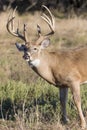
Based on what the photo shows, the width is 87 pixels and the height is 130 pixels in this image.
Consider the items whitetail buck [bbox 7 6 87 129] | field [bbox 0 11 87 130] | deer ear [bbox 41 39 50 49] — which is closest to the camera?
field [bbox 0 11 87 130]

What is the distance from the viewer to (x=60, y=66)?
29.2 ft

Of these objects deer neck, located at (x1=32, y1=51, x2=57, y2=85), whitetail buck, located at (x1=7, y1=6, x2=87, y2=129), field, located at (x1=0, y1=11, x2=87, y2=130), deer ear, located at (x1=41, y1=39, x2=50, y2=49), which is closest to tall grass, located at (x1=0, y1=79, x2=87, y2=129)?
field, located at (x1=0, y1=11, x2=87, y2=130)

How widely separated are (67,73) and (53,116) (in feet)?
2.64

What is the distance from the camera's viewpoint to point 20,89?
10500mm

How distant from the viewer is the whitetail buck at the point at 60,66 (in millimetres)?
8641

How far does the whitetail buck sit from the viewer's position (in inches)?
340

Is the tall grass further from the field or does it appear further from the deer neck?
the deer neck

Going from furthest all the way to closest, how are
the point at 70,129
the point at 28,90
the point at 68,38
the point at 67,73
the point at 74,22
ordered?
the point at 74,22 → the point at 68,38 → the point at 28,90 → the point at 67,73 → the point at 70,129

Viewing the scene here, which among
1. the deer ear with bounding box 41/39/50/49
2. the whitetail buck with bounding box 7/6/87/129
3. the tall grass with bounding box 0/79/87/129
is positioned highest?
the deer ear with bounding box 41/39/50/49

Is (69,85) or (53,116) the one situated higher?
(69,85)

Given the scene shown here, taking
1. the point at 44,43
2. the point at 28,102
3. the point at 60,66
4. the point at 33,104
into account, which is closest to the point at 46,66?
the point at 60,66

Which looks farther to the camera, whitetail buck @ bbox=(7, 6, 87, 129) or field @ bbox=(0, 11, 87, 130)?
whitetail buck @ bbox=(7, 6, 87, 129)

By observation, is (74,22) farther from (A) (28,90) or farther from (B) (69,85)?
(B) (69,85)

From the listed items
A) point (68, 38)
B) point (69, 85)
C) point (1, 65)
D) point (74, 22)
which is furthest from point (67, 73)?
point (74, 22)
